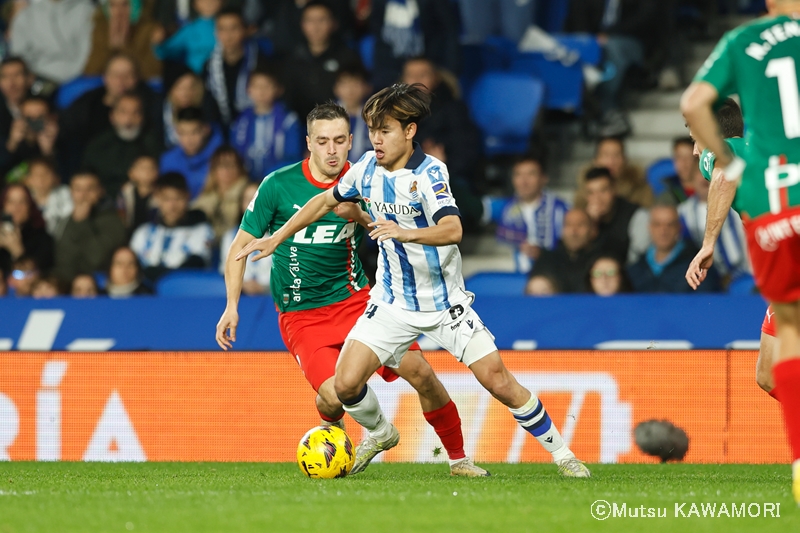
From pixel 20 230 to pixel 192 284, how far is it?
2.46 m

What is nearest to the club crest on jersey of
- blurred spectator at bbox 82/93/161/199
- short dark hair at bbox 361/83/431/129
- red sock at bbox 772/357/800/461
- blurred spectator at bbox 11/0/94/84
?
short dark hair at bbox 361/83/431/129

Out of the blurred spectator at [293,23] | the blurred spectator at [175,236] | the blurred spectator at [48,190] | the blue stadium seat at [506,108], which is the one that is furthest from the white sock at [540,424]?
the blurred spectator at [48,190]

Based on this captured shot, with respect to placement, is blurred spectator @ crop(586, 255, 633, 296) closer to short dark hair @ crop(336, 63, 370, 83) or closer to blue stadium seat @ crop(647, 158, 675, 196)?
blue stadium seat @ crop(647, 158, 675, 196)

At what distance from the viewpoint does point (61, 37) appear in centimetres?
1484

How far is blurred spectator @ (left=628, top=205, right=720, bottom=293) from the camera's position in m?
10.6

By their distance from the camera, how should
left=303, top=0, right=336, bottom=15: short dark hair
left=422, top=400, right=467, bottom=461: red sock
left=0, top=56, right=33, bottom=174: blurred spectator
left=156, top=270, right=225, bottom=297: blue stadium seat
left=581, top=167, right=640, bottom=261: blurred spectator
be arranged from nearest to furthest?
left=422, top=400, right=467, bottom=461: red sock < left=581, top=167, right=640, bottom=261: blurred spectator < left=156, top=270, right=225, bottom=297: blue stadium seat < left=303, top=0, right=336, bottom=15: short dark hair < left=0, top=56, right=33, bottom=174: blurred spectator

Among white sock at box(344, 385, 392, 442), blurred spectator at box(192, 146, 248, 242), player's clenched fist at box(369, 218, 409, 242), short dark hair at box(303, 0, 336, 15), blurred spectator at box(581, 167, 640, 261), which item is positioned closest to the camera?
player's clenched fist at box(369, 218, 409, 242)

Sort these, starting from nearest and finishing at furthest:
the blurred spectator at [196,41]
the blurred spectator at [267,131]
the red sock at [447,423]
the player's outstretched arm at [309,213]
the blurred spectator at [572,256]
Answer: the player's outstretched arm at [309,213] < the red sock at [447,423] < the blurred spectator at [572,256] < the blurred spectator at [267,131] < the blurred spectator at [196,41]

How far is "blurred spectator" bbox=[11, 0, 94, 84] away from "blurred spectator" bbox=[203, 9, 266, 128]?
7.23ft

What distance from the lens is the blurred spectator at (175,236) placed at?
12.1m

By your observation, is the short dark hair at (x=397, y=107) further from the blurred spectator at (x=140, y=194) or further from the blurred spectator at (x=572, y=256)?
the blurred spectator at (x=140, y=194)

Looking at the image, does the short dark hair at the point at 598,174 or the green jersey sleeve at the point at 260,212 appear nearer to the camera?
the green jersey sleeve at the point at 260,212

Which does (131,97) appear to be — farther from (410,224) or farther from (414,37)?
(410,224)

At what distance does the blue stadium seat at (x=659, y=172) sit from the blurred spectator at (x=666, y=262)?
3.92 ft
